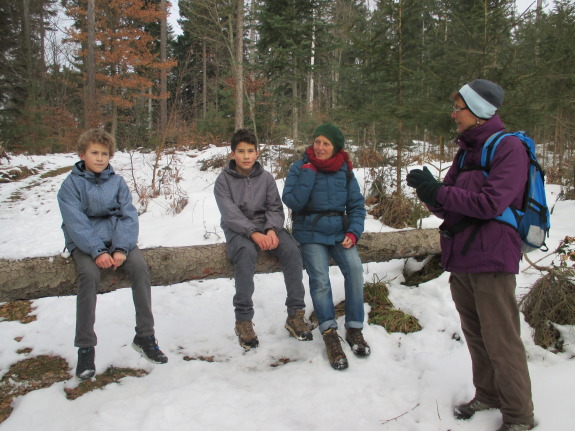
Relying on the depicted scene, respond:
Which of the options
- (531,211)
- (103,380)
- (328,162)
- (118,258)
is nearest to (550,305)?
(531,211)

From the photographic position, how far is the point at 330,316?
328 centimetres

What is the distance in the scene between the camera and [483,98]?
214 cm

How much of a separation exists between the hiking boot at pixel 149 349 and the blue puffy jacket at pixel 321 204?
149cm

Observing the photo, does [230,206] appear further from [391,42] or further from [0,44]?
[0,44]

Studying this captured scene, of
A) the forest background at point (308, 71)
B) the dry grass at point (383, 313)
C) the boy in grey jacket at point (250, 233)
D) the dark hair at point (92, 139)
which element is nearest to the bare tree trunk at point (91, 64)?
the forest background at point (308, 71)

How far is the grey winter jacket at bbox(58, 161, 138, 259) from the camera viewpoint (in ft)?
9.62

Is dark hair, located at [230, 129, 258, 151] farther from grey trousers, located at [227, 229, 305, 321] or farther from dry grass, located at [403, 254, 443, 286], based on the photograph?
dry grass, located at [403, 254, 443, 286]

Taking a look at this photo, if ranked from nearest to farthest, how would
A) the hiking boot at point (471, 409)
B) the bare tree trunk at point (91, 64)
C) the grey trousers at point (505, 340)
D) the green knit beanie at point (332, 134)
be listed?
the grey trousers at point (505, 340) → the hiking boot at point (471, 409) → the green knit beanie at point (332, 134) → the bare tree trunk at point (91, 64)

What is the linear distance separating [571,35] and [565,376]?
38.1 ft

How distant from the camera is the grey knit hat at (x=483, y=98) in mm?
2127

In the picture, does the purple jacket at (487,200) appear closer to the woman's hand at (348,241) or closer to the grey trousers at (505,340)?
the grey trousers at (505,340)

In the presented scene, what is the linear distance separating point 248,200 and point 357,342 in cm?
159

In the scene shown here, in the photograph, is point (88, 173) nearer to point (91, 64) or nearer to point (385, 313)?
point (385, 313)

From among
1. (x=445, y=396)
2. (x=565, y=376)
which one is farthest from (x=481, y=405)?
(x=565, y=376)
